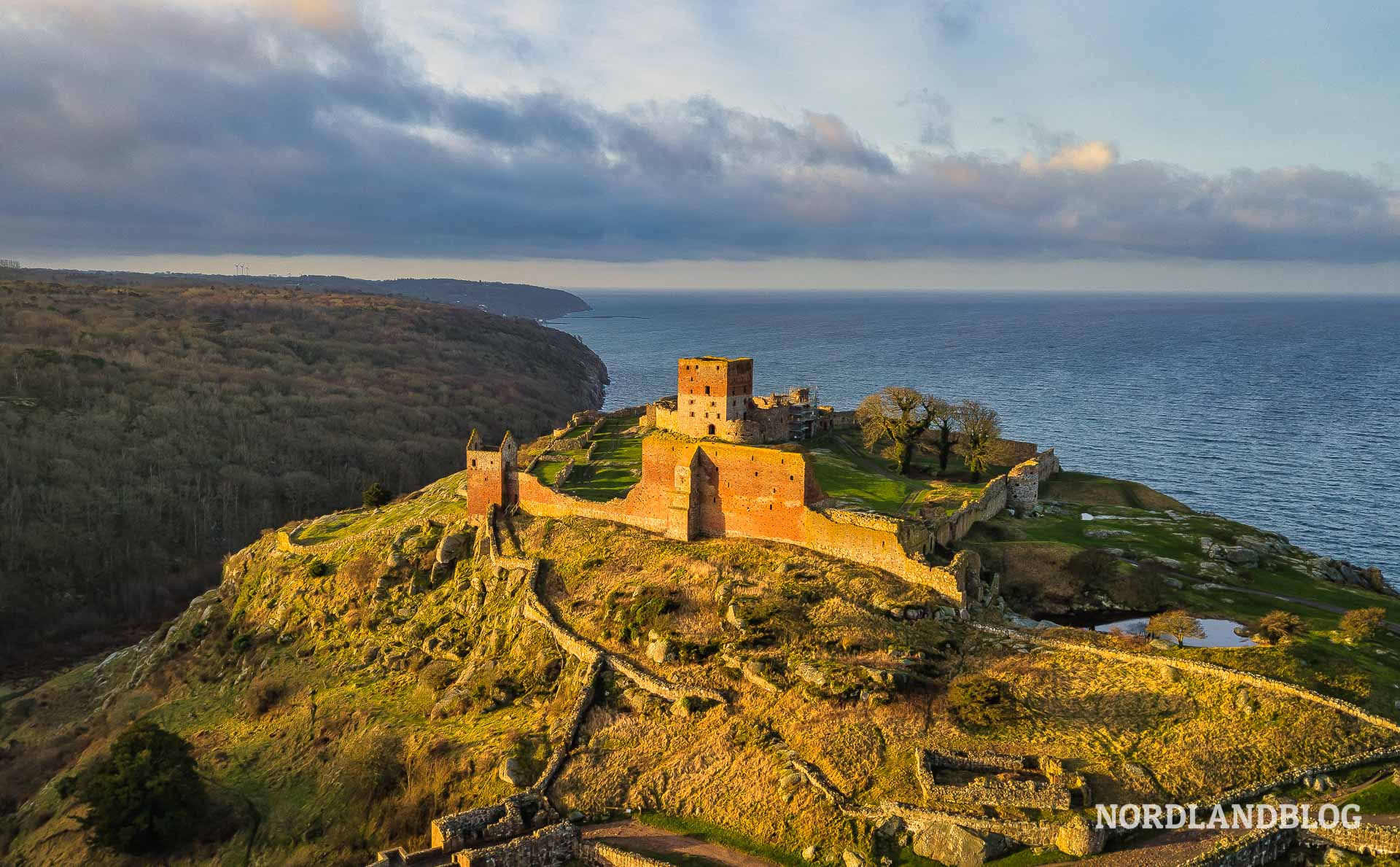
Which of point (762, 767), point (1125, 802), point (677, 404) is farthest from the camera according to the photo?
point (677, 404)

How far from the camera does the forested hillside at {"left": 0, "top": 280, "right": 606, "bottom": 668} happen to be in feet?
268

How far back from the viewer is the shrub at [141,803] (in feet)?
111

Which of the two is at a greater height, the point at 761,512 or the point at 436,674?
the point at 761,512

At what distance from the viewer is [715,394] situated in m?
65.6

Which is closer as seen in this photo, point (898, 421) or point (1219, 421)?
point (898, 421)

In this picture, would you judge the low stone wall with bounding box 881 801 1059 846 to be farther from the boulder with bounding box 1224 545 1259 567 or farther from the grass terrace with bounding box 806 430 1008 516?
the boulder with bounding box 1224 545 1259 567

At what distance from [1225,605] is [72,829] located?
52.8m

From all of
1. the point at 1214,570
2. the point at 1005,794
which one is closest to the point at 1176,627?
the point at 1214,570

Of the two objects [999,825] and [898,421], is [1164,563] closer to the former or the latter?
[898,421]

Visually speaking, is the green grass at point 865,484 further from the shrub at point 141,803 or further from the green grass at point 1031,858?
the shrub at point 141,803

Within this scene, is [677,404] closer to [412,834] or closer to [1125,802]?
[412,834]

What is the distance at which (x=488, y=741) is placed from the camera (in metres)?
32.3

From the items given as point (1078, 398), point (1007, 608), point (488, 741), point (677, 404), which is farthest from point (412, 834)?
point (1078, 398)

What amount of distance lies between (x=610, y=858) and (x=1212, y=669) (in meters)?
21.7
